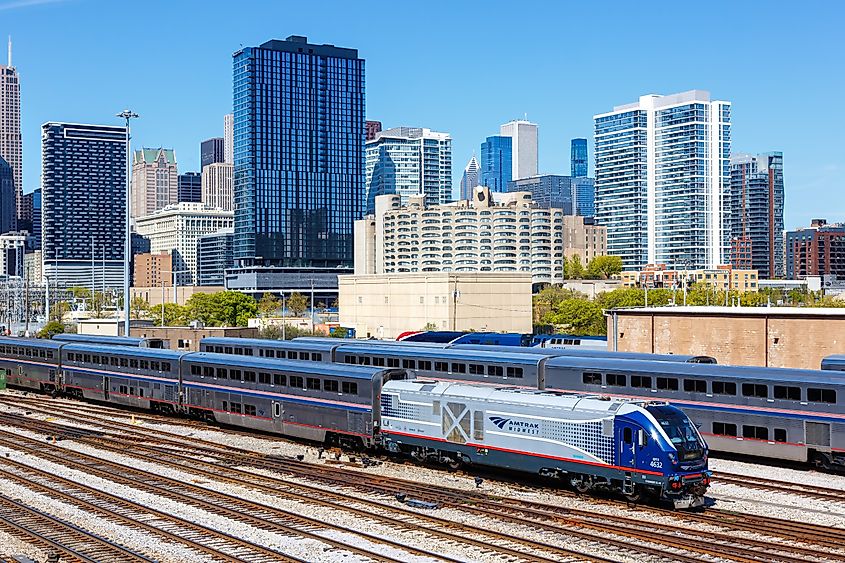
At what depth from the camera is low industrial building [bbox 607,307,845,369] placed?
5075 centimetres

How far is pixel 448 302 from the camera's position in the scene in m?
113

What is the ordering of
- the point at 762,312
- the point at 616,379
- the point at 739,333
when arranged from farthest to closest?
the point at 739,333 → the point at 762,312 → the point at 616,379

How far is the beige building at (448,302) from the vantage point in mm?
113250

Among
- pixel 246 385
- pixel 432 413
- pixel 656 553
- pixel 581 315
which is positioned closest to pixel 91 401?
pixel 246 385

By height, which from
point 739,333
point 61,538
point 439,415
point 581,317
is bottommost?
point 61,538

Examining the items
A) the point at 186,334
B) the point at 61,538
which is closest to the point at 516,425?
the point at 61,538

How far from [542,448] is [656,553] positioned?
24.8 ft

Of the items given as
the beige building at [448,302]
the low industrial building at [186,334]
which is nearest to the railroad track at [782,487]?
the low industrial building at [186,334]

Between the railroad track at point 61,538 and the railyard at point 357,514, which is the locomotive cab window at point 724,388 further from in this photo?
the railroad track at point 61,538

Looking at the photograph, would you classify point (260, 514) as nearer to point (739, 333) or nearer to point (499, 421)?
point (499, 421)

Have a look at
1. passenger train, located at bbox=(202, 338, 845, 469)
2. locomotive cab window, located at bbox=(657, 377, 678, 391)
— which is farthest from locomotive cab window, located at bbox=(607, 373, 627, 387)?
locomotive cab window, located at bbox=(657, 377, 678, 391)

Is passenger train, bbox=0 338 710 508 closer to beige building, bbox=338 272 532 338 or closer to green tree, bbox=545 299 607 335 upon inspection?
beige building, bbox=338 272 532 338

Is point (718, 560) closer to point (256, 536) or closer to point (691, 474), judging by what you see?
point (691, 474)

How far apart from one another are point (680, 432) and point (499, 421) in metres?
6.22
